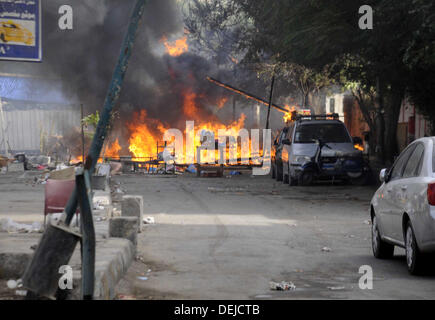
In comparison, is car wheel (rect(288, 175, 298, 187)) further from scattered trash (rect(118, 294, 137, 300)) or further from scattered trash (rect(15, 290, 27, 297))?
scattered trash (rect(15, 290, 27, 297))

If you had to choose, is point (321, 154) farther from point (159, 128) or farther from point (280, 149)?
point (159, 128)

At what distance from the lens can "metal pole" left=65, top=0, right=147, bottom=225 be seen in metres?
5.62

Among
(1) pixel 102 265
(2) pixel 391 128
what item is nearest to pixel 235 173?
(2) pixel 391 128

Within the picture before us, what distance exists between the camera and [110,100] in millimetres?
5680

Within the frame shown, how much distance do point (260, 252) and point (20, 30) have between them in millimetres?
7469

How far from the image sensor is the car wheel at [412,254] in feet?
26.5

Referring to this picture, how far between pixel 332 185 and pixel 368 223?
31.0 ft

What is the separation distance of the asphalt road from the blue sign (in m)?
3.99

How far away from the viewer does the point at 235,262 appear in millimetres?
9125

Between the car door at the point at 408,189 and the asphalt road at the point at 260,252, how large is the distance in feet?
1.79

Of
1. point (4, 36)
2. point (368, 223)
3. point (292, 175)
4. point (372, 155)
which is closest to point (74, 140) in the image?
point (372, 155)

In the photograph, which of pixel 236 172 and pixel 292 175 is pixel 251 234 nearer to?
pixel 292 175

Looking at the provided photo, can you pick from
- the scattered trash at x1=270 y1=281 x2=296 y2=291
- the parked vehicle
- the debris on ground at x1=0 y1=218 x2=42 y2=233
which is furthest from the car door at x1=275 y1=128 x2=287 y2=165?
the scattered trash at x1=270 y1=281 x2=296 y2=291
